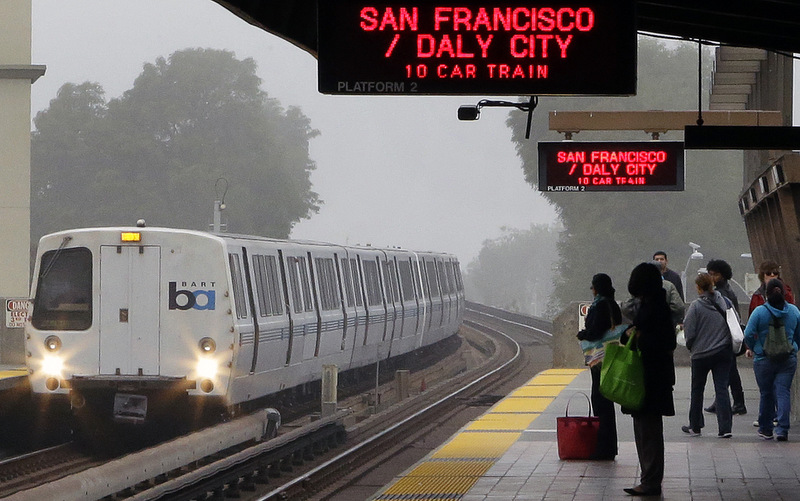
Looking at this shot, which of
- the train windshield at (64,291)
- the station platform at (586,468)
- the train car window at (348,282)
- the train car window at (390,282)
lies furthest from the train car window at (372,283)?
the station platform at (586,468)

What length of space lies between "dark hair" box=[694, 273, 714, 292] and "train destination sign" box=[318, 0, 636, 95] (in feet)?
14.1

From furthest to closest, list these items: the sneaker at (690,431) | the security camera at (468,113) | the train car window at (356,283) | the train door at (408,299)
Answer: the train door at (408,299) → the train car window at (356,283) → the security camera at (468,113) → the sneaker at (690,431)

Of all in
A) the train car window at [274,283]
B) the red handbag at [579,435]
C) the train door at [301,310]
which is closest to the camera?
the red handbag at [579,435]

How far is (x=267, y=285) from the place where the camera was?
18594mm

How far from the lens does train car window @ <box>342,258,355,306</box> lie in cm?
2423

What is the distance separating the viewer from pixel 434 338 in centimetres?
3481

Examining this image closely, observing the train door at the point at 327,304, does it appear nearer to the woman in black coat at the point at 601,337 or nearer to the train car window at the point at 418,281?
the train car window at the point at 418,281

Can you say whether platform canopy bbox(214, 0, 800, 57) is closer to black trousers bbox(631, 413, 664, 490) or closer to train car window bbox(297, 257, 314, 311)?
black trousers bbox(631, 413, 664, 490)

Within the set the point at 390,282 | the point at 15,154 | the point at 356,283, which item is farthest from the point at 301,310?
Result: the point at 15,154

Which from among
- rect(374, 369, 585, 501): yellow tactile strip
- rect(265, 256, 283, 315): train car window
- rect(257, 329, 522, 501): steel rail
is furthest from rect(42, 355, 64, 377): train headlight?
rect(374, 369, 585, 501): yellow tactile strip

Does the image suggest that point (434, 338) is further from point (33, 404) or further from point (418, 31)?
point (418, 31)

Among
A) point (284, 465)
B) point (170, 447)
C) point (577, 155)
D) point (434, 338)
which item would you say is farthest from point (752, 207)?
point (434, 338)

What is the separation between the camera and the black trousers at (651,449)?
9742 mm

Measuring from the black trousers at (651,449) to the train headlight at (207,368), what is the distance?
7814mm
